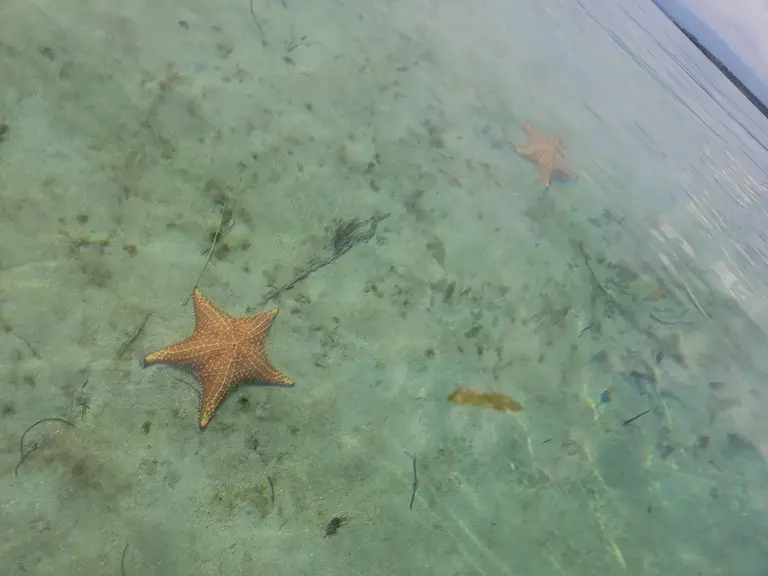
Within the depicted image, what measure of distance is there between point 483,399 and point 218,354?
195 centimetres

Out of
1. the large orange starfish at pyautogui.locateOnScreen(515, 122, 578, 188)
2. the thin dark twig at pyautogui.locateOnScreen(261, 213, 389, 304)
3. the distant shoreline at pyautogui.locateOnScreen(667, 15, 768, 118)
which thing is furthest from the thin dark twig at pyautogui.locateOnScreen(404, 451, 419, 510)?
the distant shoreline at pyautogui.locateOnScreen(667, 15, 768, 118)

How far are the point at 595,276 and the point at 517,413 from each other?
1.44 metres

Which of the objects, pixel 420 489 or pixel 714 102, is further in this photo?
pixel 714 102

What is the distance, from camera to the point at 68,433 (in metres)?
3.30

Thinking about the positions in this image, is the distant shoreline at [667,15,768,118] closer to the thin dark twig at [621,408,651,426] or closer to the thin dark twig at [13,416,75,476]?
the thin dark twig at [621,408,651,426]

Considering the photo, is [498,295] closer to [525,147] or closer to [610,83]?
[525,147]

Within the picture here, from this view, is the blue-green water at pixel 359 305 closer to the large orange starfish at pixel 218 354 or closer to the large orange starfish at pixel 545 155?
the large orange starfish at pixel 545 155

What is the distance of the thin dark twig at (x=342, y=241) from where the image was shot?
12.7ft

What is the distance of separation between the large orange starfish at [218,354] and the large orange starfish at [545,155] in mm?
2818

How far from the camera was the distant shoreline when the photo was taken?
546cm

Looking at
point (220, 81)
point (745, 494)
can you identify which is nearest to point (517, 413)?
point (745, 494)

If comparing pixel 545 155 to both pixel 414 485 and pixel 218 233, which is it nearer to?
pixel 218 233

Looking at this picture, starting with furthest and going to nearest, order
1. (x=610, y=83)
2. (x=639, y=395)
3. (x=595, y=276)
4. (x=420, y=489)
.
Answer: (x=610, y=83) → (x=595, y=276) → (x=639, y=395) → (x=420, y=489)

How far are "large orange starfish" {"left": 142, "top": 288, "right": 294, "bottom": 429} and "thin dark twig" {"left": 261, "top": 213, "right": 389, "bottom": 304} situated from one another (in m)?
0.54
